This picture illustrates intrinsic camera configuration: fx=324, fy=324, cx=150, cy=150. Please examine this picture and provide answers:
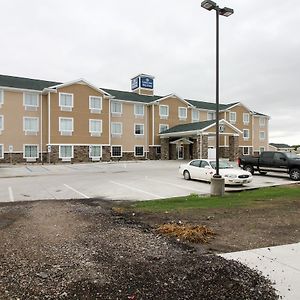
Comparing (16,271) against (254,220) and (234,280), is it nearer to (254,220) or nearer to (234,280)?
(234,280)

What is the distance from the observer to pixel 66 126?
133ft

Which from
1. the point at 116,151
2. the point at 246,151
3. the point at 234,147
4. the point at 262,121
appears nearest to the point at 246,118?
the point at 262,121

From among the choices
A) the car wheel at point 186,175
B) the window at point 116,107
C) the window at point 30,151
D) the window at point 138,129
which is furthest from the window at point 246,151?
the car wheel at point 186,175

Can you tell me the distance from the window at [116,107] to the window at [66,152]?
28.2ft

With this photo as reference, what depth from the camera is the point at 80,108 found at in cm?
4178

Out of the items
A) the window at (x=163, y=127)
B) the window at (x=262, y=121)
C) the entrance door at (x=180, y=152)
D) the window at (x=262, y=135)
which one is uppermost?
the window at (x=262, y=121)

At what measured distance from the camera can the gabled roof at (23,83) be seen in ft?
129

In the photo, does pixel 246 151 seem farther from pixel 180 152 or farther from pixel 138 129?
pixel 138 129

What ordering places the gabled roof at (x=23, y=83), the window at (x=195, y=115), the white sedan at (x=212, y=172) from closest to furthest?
the white sedan at (x=212, y=172) < the gabled roof at (x=23, y=83) < the window at (x=195, y=115)

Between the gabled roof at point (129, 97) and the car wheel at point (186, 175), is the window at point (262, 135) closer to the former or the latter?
the gabled roof at point (129, 97)

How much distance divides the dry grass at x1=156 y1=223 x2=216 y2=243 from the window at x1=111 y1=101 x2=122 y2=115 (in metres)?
39.3

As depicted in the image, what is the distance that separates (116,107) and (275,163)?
2807 cm

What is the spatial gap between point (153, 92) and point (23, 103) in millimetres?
23371

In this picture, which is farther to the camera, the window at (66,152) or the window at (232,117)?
the window at (232,117)
